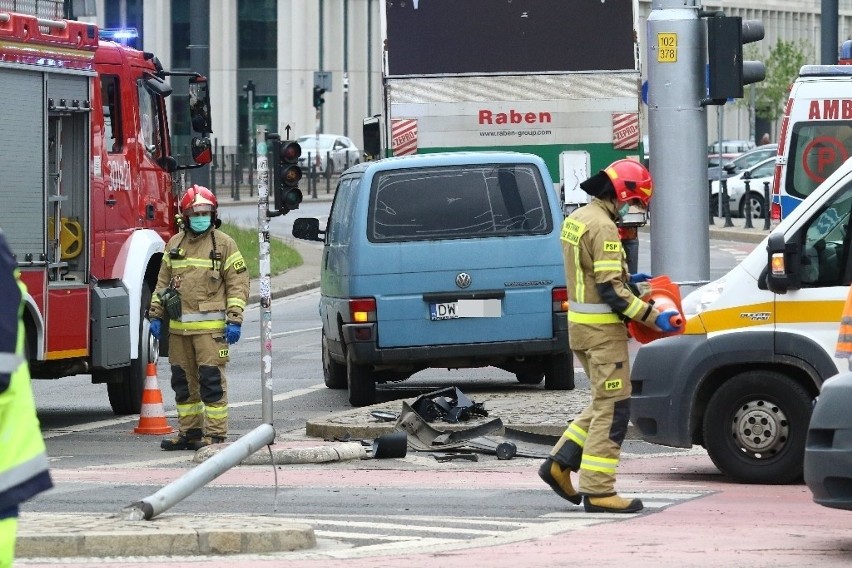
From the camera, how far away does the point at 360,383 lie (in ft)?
52.0

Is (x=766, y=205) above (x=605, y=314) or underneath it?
above

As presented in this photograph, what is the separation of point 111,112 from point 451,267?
2847 mm

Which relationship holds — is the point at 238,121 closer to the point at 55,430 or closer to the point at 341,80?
the point at 341,80

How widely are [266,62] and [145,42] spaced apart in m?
5.40

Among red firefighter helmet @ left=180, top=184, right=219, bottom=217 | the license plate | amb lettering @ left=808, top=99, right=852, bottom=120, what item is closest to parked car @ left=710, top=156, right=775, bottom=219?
amb lettering @ left=808, top=99, right=852, bottom=120

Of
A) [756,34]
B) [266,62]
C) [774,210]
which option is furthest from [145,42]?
[756,34]

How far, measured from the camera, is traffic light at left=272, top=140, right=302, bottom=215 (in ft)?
46.1

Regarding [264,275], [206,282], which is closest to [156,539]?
[206,282]

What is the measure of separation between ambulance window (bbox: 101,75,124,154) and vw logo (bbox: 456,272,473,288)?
2.77 meters

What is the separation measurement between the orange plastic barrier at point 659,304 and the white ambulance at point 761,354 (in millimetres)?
963

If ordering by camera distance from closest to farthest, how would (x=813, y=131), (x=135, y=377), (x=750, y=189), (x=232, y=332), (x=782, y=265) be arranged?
(x=782, y=265) → (x=232, y=332) → (x=135, y=377) → (x=813, y=131) → (x=750, y=189)

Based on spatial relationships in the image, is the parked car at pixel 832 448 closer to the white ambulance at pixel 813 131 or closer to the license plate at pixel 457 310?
the license plate at pixel 457 310

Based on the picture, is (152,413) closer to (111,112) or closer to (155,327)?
(155,327)

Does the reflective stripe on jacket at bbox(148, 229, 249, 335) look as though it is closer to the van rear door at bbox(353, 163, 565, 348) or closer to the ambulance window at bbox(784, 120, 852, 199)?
the van rear door at bbox(353, 163, 565, 348)
